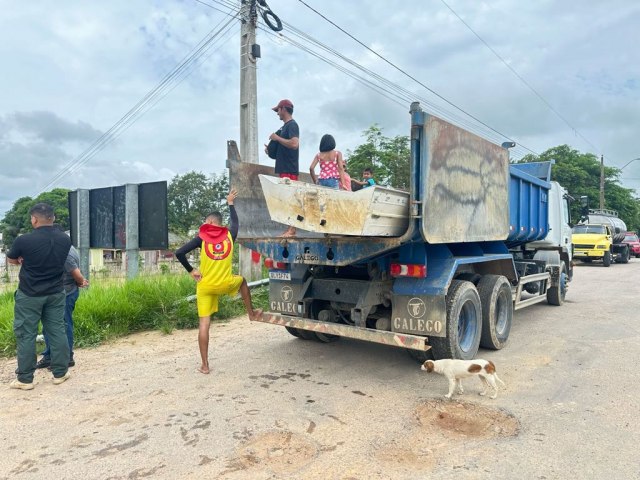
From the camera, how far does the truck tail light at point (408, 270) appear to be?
457 cm

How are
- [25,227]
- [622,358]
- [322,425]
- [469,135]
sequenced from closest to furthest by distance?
[322,425], [469,135], [622,358], [25,227]

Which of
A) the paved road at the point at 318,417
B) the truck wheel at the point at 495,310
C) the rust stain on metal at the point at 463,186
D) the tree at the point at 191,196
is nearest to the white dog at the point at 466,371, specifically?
the paved road at the point at 318,417

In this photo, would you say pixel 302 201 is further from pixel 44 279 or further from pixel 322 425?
pixel 44 279

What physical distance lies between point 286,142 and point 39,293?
→ 304cm

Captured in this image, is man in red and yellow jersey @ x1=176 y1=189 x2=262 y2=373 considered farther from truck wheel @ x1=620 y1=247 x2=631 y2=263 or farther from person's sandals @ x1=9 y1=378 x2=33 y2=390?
truck wheel @ x1=620 y1=247 x2=631 y2=263

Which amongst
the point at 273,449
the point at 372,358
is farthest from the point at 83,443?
the point at 372,358

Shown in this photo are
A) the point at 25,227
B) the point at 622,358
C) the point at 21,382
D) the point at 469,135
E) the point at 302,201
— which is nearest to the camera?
the point at 302,201

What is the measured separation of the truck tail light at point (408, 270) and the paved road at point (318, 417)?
1051mm

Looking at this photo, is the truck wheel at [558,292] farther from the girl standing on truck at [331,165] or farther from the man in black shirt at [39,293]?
the man in black shirt at [39,293]

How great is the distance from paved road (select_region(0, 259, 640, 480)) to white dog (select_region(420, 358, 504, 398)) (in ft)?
0.49

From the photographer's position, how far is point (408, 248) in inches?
182

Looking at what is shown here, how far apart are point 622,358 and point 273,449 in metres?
4.42

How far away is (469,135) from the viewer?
4.90 meters

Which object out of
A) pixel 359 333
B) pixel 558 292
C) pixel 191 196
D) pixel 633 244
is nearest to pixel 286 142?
pixel 359 333
